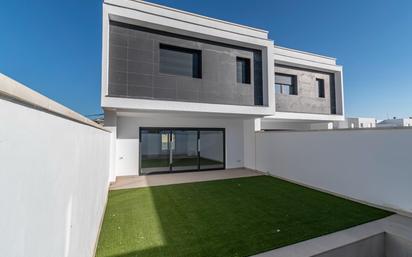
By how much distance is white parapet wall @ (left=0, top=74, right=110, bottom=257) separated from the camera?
72 centimetres

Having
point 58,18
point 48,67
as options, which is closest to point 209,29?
point 58,18

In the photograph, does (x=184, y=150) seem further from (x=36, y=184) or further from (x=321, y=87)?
(x=321, y=87)

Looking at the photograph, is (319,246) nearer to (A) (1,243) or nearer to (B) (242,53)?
(A) (1,243)

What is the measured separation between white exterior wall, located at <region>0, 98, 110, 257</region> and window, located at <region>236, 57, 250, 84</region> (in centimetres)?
743

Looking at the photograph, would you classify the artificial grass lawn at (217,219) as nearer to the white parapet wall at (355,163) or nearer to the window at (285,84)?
the white parapet wall at (355,163)

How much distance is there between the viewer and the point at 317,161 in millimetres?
6250

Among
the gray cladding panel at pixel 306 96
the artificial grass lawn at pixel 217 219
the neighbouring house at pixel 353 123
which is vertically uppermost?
the gray cladding panel at pixel 306 96

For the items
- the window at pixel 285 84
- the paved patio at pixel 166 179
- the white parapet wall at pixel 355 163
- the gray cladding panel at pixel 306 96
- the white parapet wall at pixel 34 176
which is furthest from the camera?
the window at pixel 285 84

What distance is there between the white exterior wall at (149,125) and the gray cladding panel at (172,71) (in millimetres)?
1669

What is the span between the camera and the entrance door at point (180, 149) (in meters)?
8.51

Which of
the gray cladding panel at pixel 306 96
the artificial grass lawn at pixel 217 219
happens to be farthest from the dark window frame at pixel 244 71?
the artificial grass lawn at pixel 217 219

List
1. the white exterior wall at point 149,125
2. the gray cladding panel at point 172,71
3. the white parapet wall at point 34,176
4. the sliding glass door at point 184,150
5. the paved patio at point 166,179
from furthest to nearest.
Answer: the sliding glass door at point 184,150 → the white exterior wall at point 149,125 → the paved patio at point 166,179 → the gray cladding panel at point 172,71 → the white parapet wall at point 34,176

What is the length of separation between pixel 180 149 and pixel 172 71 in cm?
372

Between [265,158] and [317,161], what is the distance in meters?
2.51
